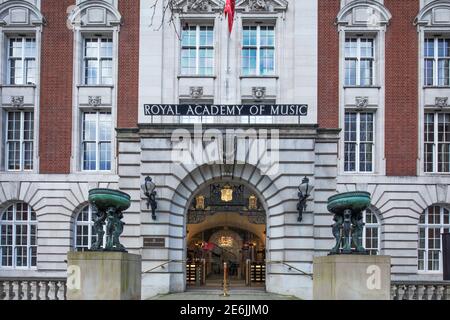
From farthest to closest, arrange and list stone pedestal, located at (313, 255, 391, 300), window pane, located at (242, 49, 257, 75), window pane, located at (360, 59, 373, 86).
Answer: window pane, located at (360, 59, 373, 86), window pane, located at (242, 49, 257, 75), stone pedestal, located at (313, 255, 391, 300)

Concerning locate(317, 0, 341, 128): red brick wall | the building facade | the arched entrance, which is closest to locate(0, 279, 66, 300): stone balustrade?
the building facade

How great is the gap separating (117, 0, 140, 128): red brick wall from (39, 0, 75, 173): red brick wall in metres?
2.16

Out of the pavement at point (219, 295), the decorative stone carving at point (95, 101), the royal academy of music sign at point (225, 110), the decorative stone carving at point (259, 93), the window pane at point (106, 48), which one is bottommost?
the pavement at point (219, 295)

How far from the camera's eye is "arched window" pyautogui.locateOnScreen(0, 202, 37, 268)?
92.0 feet

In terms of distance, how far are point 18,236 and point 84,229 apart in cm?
279

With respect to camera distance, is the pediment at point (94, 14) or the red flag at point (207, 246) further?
the red flag at point (207, 246)

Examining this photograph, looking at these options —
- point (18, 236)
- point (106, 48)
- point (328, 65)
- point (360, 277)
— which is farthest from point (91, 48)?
point (360, 277)

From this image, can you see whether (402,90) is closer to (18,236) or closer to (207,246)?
(207,246)

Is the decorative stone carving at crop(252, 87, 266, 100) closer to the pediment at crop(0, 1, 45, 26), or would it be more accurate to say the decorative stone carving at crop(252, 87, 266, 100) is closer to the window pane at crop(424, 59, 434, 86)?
the window pane at crop(424, 59, 434, 86)

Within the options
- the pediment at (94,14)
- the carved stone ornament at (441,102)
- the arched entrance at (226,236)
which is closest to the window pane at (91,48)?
the pediment at (94,14)

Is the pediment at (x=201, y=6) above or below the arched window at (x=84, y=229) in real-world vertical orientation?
above

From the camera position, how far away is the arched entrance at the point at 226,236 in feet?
91.2

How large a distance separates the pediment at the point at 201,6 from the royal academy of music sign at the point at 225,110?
4871 mm

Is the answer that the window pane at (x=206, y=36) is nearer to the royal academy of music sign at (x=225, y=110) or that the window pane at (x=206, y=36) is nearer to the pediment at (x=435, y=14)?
the royal academy of music sign at (x=225, y=110)
